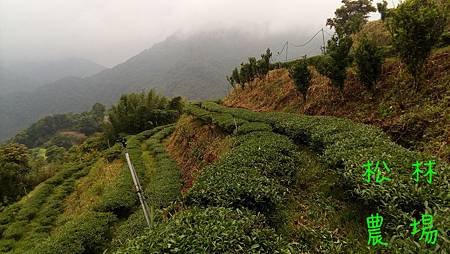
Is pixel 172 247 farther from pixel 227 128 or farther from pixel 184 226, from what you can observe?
pixel 227 128

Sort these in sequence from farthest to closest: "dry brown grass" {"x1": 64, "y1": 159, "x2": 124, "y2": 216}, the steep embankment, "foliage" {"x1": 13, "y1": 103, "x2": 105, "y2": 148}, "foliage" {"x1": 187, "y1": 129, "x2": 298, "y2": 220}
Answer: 1. "foliage" {"x1": 13, "y1": 103, "x2": 105, "y2": 148}
2. "dry brown grass" {"x1": 64, "y1": 159, "x2": 124, "y2": 216}
3. the steep embankment
4. "foliage" {"x1": 187, "y1": 129, "x2": 298, "y2": 220}

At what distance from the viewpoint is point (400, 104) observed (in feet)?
49.8

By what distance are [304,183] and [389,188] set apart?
4.90 m

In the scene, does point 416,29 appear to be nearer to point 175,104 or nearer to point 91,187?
point 91,187

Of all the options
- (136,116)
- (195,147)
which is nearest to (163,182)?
(195,147)

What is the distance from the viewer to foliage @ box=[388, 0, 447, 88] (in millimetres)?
13102

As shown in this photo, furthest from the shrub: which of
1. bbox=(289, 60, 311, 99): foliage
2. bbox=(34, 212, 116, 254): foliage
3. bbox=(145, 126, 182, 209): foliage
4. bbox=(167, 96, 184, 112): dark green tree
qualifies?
bbox=(167, 96, 184, 112): dark green tree

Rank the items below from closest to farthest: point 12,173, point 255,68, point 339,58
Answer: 1. point 339,58
2. point 255,68
3. point 12,173

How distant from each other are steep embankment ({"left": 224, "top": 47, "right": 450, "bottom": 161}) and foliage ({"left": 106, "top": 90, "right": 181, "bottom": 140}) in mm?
37340

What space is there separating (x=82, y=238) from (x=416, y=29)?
1887 cm

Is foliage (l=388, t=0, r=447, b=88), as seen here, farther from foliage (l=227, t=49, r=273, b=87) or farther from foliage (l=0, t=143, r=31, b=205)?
foliage (l=0, t=143, r=31, b=205)

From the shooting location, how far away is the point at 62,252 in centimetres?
1574

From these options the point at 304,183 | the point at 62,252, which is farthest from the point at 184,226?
the point at 62,252

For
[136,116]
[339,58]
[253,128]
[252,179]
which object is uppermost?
[339,58]
